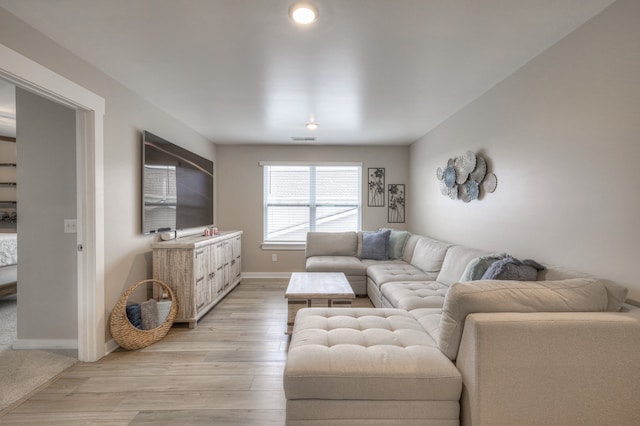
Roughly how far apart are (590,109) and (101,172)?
3482 millimetres

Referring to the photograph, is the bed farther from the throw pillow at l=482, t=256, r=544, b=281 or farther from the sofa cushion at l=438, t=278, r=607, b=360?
the throw pillow at l=482, t=256, r=544, b=281

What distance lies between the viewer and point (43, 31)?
187 centimetres

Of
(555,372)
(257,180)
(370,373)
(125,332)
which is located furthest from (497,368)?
(257,180)

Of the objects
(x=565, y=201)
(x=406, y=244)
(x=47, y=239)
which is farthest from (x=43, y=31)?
(x=406, y=244)

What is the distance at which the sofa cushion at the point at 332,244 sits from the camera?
181 inches

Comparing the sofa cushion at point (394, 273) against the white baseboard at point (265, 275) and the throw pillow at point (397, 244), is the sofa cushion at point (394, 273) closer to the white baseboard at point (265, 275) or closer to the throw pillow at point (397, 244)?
the throw pillow at point (397, 244)

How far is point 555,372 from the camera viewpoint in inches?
50.4

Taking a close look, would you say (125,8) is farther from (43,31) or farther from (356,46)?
(356,46)

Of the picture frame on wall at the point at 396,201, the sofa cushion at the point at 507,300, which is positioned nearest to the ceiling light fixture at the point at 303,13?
the sofa cushion at the point at 507,300

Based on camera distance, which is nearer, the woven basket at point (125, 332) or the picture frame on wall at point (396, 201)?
the woven basket at point (125, 332)

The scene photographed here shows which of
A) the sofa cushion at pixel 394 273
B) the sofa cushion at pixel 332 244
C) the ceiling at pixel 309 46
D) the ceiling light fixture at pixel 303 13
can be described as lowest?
the sofa cushion at pixel 394 273

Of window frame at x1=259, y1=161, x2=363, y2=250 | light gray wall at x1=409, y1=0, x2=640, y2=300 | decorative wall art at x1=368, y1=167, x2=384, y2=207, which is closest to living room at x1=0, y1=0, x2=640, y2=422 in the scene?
light gray wall at x1=409, y1=0, x2=640, y2=300

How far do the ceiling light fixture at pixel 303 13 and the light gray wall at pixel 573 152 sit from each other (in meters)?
1.65

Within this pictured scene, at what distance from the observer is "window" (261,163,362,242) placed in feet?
17.0
